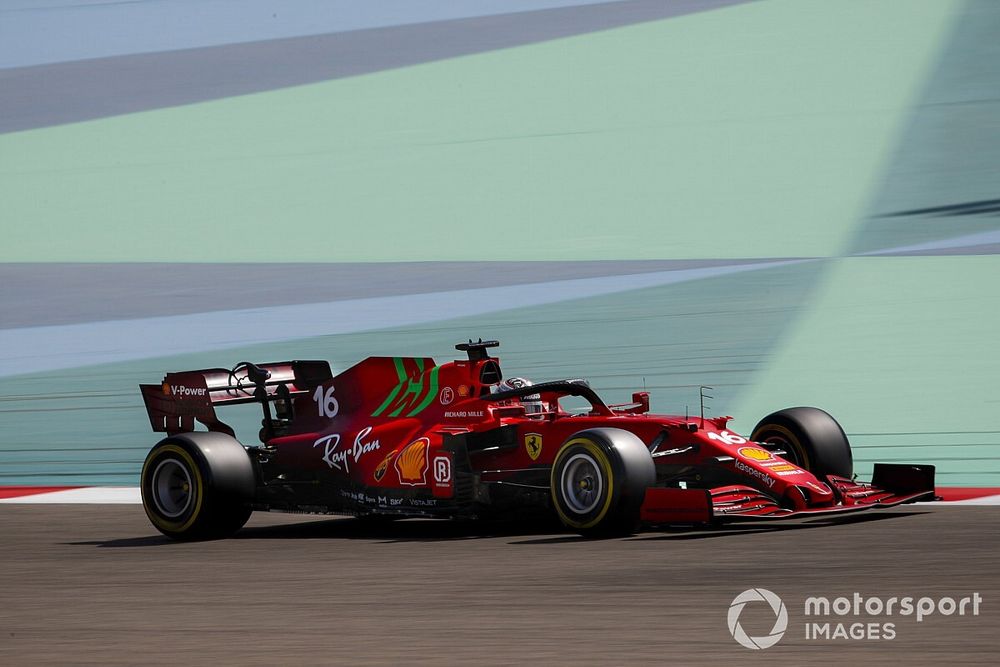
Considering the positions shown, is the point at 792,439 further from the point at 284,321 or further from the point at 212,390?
the point at 284,321

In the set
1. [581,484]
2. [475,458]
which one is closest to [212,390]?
[475,458]

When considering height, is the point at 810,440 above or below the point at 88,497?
above

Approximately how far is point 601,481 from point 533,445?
3.15ft

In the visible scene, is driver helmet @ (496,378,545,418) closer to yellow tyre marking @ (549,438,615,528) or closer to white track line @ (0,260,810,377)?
yellow tyre marking @ (549,438,615,528)

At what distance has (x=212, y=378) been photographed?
39.5 ft

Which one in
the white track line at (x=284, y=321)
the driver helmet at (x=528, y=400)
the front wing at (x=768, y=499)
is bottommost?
the front wing at (x=768, y=499)

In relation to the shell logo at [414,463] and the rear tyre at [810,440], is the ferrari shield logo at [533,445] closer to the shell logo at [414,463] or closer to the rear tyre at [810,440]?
the shell logo at [414,463]

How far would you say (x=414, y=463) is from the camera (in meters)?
10.8

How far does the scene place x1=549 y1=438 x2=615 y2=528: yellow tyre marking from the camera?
959 cm

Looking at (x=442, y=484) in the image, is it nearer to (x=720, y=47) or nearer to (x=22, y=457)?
(x=22, y=457)

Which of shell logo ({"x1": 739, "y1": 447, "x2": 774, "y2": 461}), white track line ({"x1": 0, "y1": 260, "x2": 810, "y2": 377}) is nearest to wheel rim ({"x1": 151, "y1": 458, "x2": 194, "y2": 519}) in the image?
shell logo ({"x1": 739, "y1": 447, "x2": 774, "y2": 461})

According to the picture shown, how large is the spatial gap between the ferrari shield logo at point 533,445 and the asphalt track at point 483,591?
51 centimetres

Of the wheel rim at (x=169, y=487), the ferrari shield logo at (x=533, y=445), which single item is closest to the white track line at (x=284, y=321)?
the wheel rim at (x=169, y=487)

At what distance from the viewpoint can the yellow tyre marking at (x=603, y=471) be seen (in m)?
9.59
